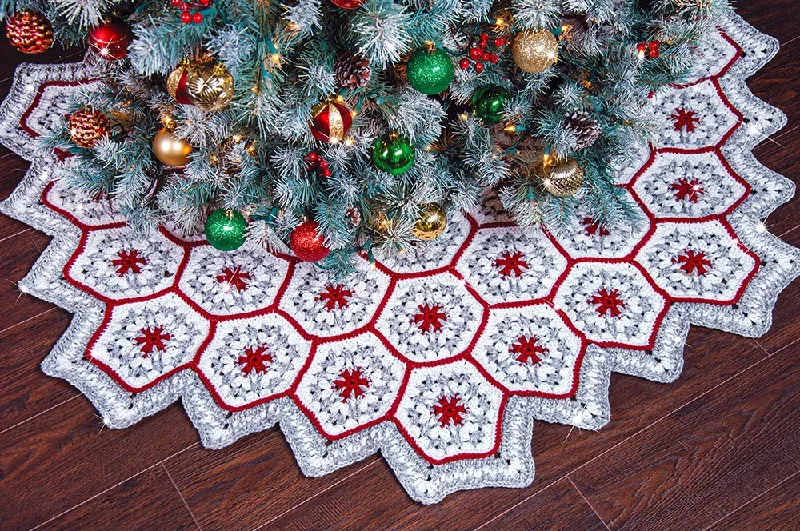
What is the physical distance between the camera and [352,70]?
39.8 inches

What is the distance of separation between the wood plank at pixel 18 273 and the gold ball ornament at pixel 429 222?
67 cm

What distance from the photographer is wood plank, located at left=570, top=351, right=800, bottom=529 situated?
110cm

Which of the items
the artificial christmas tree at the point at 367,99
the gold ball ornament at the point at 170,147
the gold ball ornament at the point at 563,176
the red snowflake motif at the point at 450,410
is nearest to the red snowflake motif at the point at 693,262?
the artificial christmas tree at the point at 367,99

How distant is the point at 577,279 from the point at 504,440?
344 millimetres

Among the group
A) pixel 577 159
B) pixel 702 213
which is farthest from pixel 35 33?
pixel 702 213

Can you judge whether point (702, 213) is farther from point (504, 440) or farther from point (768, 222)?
point (504, 440)

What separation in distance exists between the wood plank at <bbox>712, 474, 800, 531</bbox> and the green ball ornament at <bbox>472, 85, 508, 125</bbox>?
0.72 m

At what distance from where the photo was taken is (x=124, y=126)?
124 centimetres

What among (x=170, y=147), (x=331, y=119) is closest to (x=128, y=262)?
(x=170, y=147)

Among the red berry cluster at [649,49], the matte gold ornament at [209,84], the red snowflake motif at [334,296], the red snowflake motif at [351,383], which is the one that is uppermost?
the red berry cluster at [649,49]

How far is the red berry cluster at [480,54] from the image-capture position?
3.60 ft

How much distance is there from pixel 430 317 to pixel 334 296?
18 centimetres

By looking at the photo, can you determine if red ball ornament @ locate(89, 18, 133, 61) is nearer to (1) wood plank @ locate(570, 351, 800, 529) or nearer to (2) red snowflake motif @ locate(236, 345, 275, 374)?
(2) red snowflake motif @ locate(236, 345, 275, 374)

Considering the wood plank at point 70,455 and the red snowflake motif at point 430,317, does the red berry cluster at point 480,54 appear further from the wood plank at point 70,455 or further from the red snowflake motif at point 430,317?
the wood plank at point 70,455
